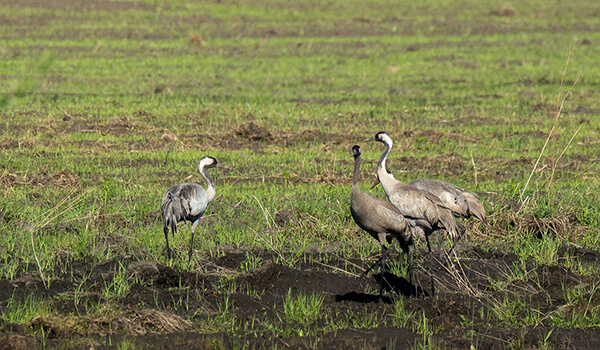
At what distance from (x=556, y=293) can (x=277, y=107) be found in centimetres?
1070

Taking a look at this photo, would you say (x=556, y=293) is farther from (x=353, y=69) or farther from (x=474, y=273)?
(x=353, y=69)

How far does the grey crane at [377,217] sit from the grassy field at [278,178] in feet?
1.54

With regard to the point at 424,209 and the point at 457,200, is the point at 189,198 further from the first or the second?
the point at 457,200

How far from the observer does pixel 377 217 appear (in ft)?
24.5

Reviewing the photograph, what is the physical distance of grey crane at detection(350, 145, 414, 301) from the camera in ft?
24.4

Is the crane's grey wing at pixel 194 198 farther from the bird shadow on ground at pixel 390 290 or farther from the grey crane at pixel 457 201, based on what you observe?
the grey crane at pixel 457 201

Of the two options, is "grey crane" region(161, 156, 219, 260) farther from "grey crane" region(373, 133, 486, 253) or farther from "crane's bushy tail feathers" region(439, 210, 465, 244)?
"crane's bushy tail feathers" region(439, 210, 465, 244)

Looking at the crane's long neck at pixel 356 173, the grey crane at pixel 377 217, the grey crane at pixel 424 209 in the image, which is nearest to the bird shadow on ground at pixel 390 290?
the grey crane at pixel 377 217

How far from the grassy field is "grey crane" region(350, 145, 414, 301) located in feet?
1.54

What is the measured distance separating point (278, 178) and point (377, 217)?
4.55 metres

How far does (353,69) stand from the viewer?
76.5 ft

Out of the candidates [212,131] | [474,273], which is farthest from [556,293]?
[212,131]

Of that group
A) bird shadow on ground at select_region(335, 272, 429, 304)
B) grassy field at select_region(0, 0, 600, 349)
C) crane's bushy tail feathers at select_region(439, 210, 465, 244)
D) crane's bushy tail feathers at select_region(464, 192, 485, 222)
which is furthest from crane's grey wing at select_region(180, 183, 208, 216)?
crane's bushy tail feathers at select_region(464, 192, 485, 222)

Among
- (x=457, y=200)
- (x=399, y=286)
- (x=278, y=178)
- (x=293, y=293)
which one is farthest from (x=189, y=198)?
(x=278, y=178)
